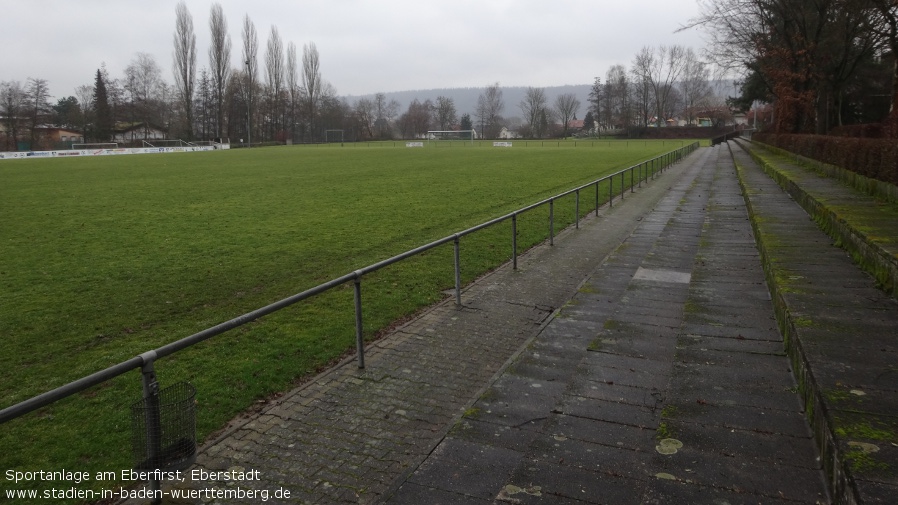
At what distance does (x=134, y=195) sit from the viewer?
2053 centimetres

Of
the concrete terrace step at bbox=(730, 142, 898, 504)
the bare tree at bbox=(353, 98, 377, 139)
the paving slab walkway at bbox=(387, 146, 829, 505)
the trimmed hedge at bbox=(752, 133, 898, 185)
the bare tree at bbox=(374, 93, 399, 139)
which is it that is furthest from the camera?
the bare tree at bbox=(374, 93, 399, 139)

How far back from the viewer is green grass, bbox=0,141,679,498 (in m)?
4.86

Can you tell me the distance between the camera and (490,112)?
477ft

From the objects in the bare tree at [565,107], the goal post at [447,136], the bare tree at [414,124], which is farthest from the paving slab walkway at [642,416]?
the bare tree at [565,107]

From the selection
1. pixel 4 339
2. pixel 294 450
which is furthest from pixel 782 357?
pixel 4 339

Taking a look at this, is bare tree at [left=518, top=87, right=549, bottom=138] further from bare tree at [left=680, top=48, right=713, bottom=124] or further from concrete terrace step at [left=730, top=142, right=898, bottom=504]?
concrete terrace step at [left=730, top=142, right=898, bottom=504]

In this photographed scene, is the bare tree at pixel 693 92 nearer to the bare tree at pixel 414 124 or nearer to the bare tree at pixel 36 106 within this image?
the bare tree at pixel 414 124

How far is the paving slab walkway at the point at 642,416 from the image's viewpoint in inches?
129

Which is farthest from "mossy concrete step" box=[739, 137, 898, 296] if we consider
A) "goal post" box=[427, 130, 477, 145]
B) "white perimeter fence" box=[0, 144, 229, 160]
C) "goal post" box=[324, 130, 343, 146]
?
"goal post" box=[324, 130, 343, 146]

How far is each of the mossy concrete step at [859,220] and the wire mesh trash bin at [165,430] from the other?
543 cm

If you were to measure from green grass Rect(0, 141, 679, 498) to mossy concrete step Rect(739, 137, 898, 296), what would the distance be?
15.0ft

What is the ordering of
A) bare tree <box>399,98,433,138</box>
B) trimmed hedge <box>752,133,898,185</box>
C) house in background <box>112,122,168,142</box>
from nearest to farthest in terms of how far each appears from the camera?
1. trimmed hedge <box>752,133,898,185</box>
2. house in background <box>112,122,168,142</box>
3. bare tree <box>399,98,433,138</box>

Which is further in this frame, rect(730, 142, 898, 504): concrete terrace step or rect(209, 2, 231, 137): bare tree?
rect(209, 2, 231, 137): bare tree

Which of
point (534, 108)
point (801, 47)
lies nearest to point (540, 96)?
point (534, 108)
